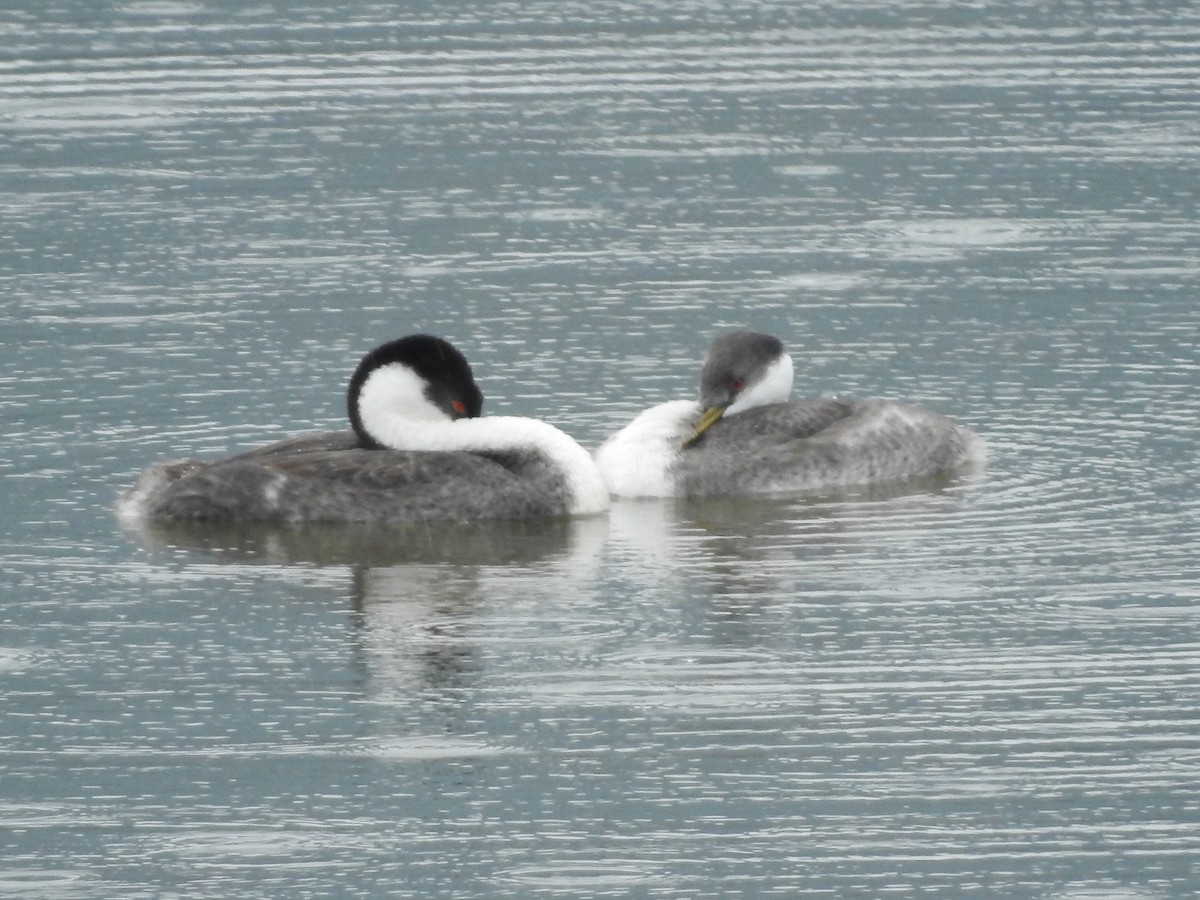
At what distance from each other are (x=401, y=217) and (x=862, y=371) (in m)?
4.92

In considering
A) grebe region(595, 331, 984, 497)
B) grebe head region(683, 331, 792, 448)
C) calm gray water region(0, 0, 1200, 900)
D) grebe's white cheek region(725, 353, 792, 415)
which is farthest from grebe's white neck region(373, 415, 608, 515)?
grebe's white cheek region(725, 353, 792, 415)

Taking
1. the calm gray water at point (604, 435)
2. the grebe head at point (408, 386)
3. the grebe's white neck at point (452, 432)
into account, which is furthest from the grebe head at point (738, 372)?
the grebe head at point (408, 386)

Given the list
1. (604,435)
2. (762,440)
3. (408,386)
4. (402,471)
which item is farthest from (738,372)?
(402,471)

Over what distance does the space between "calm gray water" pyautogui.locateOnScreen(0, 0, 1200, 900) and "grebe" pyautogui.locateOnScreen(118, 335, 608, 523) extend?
0.17 metres

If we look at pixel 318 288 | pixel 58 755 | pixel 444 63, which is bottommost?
pixel 58 755

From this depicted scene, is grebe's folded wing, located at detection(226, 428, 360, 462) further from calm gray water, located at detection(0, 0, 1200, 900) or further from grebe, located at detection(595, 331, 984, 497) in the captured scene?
grebe, located at detection(595, 331, 984, 497)

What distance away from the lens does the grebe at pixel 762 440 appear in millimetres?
14094

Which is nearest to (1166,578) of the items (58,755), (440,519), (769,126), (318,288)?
(440,519)

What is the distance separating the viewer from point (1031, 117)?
22734 millimetres

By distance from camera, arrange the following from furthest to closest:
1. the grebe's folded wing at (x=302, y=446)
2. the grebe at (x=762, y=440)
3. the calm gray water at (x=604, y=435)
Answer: the grebe at (x=762, y=440) → the grebe's folded wing at (x=302, y=446) → the calm gray water at (x=604, y=435)

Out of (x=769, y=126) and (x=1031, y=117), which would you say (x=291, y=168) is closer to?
(x=769, y=126)

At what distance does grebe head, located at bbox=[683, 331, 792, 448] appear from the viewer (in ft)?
47.4

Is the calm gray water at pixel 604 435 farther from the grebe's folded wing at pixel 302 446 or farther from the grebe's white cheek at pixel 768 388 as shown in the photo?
the grebe's white cheek at pixel 768 388

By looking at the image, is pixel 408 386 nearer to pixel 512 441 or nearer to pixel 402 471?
pixel 402 471
